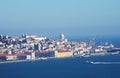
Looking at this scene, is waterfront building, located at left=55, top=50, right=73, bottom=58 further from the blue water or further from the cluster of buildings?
the blue water

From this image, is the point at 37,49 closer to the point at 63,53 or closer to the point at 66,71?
the point at 63,53

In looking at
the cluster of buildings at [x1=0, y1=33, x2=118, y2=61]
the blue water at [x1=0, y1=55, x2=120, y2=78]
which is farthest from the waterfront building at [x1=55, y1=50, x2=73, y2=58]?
the blue water at [x1=0, y1=55, x2=120, y2=78]

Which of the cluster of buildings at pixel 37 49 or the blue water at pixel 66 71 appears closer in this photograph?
the blue water at pixel 66 71

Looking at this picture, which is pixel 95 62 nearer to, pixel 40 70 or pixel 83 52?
pixel 40 70

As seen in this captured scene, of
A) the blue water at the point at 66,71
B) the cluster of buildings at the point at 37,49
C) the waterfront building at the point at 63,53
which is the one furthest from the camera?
the waterfront building at the point at 63,53

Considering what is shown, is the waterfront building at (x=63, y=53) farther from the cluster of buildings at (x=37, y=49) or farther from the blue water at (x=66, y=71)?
the blue water at (x=66, y=71)

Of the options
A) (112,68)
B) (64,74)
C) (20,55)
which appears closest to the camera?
(64,74)

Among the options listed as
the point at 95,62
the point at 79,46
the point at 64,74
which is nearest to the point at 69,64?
the point at 95,62

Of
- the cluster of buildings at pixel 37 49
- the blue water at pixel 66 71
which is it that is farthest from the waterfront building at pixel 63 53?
the blue water at pixel 66 71

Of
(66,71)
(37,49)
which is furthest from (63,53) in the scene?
(66,71)
